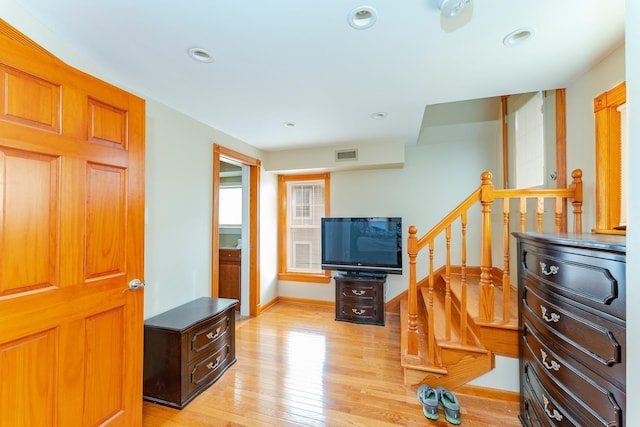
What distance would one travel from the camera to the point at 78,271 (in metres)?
1.35

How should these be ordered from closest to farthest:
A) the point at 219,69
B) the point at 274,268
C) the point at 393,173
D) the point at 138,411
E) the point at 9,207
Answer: the point at 9,207 → the point at 138,411 → the point at 219,69 → the point at 393,173 → the point at 274,268

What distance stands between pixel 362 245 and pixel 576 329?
8.77ft

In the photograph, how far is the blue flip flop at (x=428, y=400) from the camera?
1.82 m

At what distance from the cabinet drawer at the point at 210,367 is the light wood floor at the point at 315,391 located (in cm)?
7

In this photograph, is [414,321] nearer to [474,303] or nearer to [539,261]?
[474,303]

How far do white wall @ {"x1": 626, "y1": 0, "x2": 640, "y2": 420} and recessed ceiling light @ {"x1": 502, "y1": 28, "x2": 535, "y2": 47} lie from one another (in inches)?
31.4

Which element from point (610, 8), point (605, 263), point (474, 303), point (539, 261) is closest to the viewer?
point (605, 263)

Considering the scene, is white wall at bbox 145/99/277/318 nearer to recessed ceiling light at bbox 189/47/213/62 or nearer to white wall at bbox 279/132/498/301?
recessed ceiling light at bbox 189/47/213/62

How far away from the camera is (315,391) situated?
213cm

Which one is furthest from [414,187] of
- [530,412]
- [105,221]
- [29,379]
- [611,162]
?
[29,379]

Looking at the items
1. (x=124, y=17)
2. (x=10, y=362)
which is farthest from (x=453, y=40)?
(x=10, y=362)

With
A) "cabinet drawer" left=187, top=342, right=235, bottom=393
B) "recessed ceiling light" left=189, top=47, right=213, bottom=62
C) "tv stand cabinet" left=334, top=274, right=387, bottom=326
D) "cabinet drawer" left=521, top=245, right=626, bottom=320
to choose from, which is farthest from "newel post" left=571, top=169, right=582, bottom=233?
"cabinet drawer" left=187, top=342, right=235, bottom=393

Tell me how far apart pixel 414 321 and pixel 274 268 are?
2.61 meters

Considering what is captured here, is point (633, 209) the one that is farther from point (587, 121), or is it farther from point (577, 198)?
point (587, 121)
